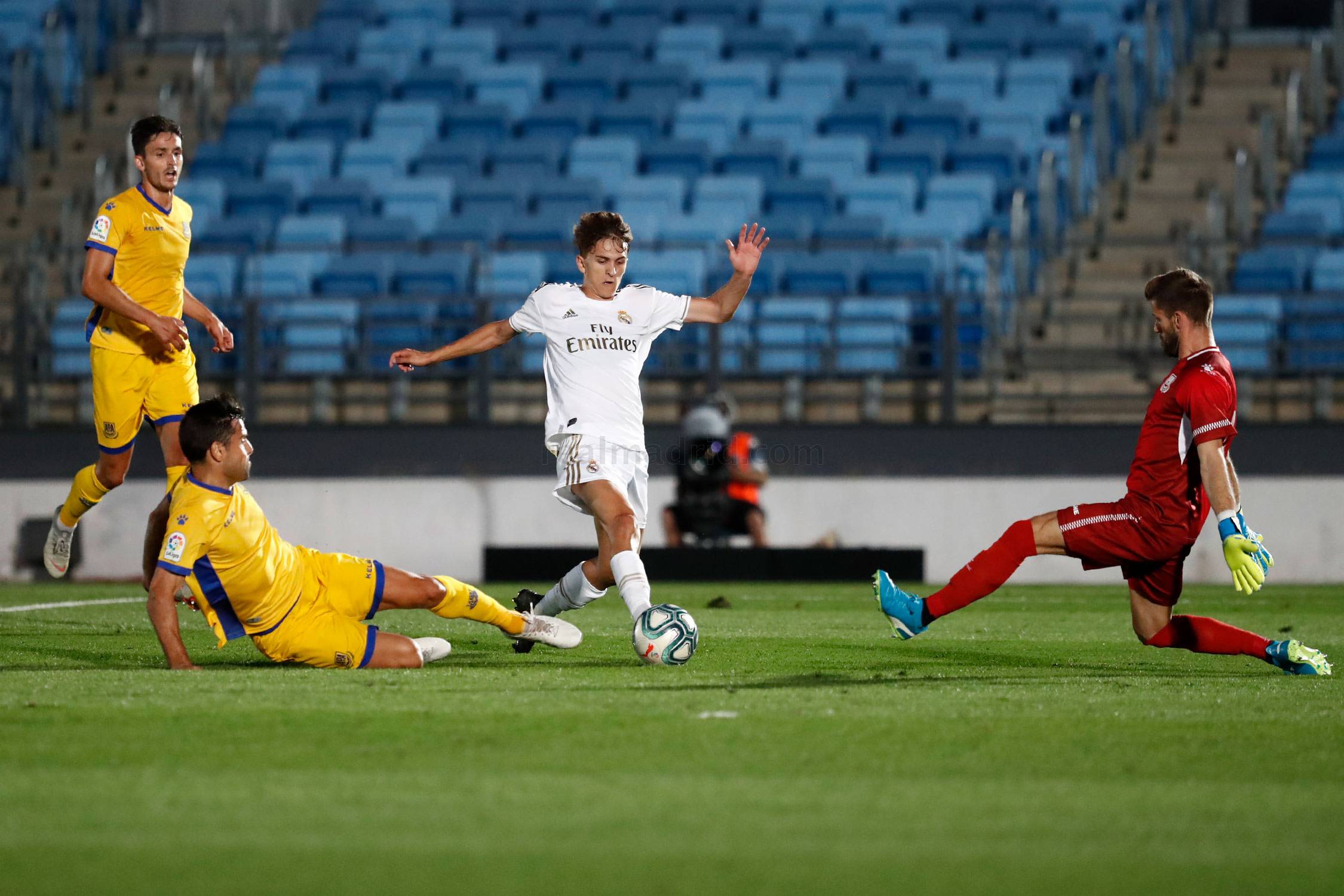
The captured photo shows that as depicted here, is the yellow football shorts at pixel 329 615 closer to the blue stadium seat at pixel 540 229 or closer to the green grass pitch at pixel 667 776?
the green grass pitch at pixel 667 776

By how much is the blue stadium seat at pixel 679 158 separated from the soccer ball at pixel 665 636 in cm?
1170

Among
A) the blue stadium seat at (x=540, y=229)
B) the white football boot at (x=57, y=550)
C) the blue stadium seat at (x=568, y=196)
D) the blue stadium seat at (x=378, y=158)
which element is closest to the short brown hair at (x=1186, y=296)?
the white football boot at (x=57, y=550)

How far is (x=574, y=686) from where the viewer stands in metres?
5.27

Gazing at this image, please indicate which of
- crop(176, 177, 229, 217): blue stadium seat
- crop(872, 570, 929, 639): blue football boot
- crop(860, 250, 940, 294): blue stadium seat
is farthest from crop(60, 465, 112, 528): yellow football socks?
crop(176, 177, 229, 217): blue stadium seat

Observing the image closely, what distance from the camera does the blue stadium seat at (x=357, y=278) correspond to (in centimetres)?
1526

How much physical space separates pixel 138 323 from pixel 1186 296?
164 inches

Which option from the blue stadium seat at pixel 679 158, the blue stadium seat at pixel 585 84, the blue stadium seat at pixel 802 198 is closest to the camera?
the blue stadium seat at pixel 802 198

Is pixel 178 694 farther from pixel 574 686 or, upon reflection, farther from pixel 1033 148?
pixel 1033 148

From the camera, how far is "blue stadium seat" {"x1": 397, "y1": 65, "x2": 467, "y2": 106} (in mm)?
18781

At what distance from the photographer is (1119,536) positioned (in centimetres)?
590

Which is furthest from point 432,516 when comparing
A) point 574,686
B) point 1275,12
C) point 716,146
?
point 1275,12

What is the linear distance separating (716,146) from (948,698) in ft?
42.6

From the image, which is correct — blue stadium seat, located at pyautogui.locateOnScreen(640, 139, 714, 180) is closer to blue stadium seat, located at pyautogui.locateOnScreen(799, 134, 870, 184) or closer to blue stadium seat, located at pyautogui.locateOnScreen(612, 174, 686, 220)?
blue stadium seat, located at pyautogui.locateOnScreen(612, 174, 686, 220)

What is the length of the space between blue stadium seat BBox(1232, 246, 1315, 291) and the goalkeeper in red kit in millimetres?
9099
